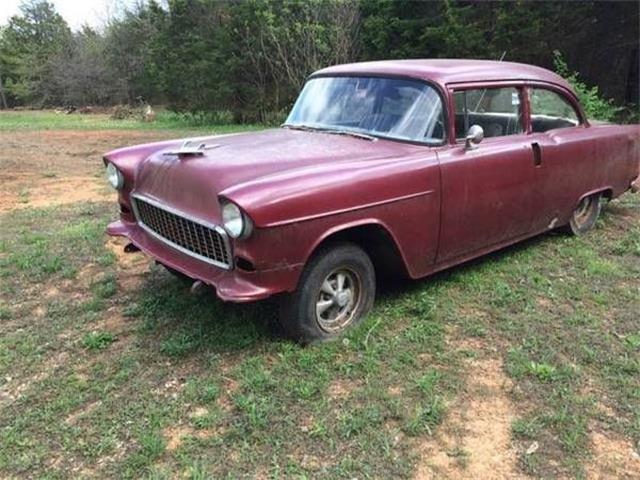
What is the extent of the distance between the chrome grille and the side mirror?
75.4 inches

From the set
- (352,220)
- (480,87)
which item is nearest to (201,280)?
(352,220)

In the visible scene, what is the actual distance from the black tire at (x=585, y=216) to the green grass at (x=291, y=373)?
758mm

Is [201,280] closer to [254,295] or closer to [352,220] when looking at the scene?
[254,295]

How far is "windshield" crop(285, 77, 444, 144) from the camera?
4023 millimetres

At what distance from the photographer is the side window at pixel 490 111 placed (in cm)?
414

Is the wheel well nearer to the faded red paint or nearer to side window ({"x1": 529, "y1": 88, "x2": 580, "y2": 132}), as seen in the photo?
the faded red paint

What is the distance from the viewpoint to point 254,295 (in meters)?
3.12

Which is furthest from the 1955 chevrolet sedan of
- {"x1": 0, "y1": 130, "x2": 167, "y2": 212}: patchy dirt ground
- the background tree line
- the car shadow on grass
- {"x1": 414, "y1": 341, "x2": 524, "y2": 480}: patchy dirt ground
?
the background tree line

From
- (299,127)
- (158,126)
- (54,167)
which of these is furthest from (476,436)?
(158,126)

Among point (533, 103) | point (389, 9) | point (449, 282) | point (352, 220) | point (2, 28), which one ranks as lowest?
point (449, 282)

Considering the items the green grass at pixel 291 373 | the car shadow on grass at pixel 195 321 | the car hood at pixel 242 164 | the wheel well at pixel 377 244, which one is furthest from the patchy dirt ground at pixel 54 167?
the wheel well at pixel 377 244

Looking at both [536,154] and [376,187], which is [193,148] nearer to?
[376,187]

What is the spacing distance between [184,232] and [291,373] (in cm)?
110

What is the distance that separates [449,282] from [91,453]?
285 cm
